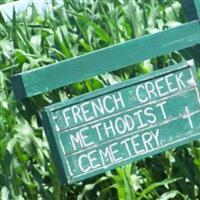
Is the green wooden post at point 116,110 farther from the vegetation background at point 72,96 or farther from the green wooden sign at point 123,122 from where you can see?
the vegetation background at point 72,96

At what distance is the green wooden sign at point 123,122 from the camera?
2760 millimetres

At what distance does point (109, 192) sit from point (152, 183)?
0.17 meters

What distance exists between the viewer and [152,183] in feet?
11.1

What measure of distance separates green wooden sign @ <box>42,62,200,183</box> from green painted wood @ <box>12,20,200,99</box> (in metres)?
0.08

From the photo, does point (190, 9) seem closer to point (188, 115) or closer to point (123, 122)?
point (188, 115)

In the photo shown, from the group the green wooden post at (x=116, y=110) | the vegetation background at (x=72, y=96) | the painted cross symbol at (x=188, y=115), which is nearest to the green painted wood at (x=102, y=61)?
the green wooden post at (x=116, y=110)

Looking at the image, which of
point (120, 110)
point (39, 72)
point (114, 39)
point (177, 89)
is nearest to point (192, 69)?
point (177, 89)

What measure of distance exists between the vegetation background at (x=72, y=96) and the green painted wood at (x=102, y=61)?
0.42 m

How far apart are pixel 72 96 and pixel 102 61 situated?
65 cm

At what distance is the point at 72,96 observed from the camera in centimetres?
349

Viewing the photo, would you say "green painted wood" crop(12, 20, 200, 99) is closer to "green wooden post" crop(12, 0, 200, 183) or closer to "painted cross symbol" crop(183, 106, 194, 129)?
"green wooden post" crop(12, 0, 200, 183)

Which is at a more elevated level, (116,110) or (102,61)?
(102,61)

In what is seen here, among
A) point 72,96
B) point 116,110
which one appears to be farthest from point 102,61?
point 72,96

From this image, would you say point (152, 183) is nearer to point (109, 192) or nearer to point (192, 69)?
point (109, 192)
